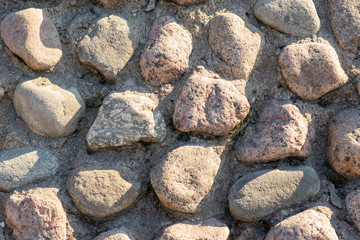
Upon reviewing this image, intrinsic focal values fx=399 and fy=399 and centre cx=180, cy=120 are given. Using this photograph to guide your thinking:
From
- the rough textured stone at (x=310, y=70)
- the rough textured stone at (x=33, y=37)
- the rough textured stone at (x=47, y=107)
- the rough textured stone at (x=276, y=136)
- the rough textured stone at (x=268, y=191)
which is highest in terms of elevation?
the rough textured stone at (x=33, y=37)

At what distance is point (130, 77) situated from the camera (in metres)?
1.44

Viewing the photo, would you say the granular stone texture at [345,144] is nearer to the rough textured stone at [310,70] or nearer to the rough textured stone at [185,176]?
the rough textured stone at [310,70]

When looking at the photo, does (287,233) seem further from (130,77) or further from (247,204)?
(130,77)

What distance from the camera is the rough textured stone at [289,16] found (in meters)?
1.46

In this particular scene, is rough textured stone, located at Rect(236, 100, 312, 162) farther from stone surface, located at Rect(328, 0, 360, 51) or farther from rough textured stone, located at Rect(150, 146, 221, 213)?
stone surface, located at Rect(328, 0, 360, 51)

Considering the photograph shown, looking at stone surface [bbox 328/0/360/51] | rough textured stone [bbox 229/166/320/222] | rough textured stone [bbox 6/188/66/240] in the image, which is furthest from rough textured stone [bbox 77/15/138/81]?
stone surface [bbox 328/0/360/51]

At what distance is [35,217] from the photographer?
1269 mm

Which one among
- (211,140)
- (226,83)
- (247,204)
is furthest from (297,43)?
(247,204)

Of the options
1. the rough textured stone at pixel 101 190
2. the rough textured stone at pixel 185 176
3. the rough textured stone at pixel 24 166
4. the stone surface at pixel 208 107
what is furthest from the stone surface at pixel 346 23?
the rough textured stone at pixel 24 166

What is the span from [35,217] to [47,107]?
14.3 inches

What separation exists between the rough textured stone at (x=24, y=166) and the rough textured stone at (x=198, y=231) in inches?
17.7

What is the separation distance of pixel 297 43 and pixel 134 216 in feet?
2.81

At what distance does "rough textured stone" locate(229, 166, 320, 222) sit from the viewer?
4.35 ft

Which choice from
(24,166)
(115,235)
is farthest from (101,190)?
(24,166)
